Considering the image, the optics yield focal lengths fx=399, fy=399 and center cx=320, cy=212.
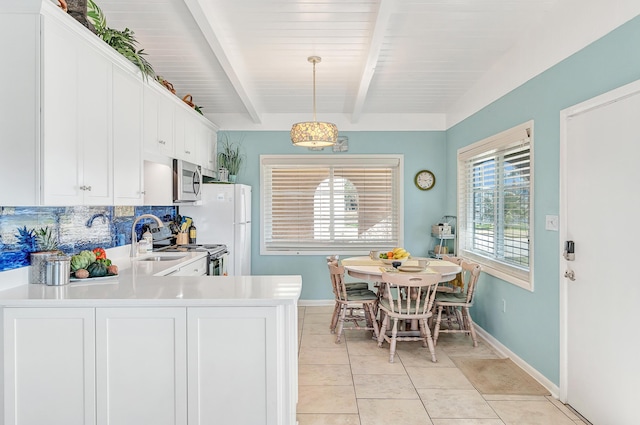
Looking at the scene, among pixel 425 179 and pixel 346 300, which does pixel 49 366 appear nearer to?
pixel 346 300

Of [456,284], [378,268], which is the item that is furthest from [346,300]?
[456,284]

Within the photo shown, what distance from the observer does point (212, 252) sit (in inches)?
158

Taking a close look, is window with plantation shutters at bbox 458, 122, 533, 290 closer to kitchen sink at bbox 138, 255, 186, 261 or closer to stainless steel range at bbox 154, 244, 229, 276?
stainless steel range at bbox 154, 244, 229, 276

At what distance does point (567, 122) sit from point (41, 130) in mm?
3157

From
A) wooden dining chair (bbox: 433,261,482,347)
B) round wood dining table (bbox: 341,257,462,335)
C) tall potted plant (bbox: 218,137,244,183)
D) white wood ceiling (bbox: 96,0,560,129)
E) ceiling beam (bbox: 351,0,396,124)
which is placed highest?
white wood ceiling (bbox: 96,0,560,129)

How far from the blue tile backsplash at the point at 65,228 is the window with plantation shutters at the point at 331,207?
1.90 meters

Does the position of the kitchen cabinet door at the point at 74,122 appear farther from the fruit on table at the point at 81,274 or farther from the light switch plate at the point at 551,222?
the light switch plate at the point at 551,222

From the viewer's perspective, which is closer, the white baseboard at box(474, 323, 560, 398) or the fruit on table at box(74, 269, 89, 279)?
the fruit on table at box(74, 269, 89, 279)

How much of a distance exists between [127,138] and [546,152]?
3080mm

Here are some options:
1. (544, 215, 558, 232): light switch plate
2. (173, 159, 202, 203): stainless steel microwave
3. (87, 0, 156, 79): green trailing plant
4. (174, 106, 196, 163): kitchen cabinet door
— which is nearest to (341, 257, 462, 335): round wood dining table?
(544, 215, 558, 232): light switch plate

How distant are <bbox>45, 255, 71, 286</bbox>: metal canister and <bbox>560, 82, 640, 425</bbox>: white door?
313cm

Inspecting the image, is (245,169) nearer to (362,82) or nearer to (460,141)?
(362,82)

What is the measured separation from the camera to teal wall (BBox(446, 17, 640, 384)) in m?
2.26

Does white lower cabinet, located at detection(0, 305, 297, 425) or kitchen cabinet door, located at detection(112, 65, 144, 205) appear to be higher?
kitchen cabinet door, located at detection(112, 65, 144, 205)
